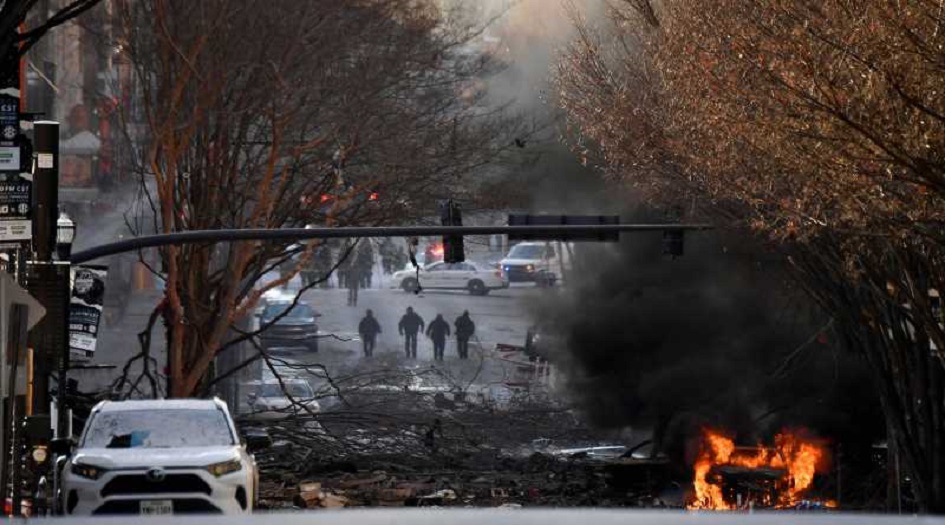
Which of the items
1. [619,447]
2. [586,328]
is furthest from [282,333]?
[619,447]

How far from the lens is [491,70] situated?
3991cm

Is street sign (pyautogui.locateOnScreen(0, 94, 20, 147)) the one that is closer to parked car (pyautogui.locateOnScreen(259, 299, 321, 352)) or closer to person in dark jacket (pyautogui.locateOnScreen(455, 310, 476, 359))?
parked car (pyautogui.locateOnScreen(259, 299, 321, 352))

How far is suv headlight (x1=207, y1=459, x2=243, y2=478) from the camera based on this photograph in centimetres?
1619

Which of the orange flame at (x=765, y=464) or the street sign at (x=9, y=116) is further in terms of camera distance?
the orange flame at (x=765, y=464)

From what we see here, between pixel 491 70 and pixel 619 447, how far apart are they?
9382 mm

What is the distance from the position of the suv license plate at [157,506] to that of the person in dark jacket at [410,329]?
35.4m

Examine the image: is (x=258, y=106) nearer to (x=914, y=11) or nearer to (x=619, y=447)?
(x=619, y=447)

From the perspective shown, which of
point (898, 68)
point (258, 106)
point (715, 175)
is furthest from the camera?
point (258, 106)

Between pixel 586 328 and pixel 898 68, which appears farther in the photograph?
pixel 586 328

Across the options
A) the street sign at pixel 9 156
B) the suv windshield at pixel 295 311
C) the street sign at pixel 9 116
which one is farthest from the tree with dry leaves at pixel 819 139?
the suv windshield at pixel 295 311

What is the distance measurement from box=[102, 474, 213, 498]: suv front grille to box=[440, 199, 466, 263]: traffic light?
9.68 meters

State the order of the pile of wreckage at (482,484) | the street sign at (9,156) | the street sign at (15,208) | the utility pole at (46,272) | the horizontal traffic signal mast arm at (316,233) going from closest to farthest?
1. the street sign at (9,156)
2. the street sign at (15,208)
3. the utility pole at (46,272)
4. the horizontal traffic signal mast arm at (316,233)
5. the pile of wreckage at (482,484)

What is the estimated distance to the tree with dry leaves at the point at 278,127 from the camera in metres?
31.2

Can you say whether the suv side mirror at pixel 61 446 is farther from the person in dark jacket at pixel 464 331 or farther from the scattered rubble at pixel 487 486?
the person in dark jacket at pixel 464 331
